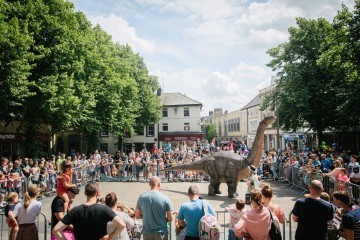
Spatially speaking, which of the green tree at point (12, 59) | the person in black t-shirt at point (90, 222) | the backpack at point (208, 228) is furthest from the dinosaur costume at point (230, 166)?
the person in black t-shirt at point (90, 222)

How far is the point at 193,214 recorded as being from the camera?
5.39 meters

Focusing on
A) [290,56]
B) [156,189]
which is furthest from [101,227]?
[290,56]

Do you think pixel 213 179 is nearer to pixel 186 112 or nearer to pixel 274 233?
pixel 274 233

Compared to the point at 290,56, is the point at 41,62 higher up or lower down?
lower down

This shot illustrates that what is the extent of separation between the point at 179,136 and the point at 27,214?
47.3 m

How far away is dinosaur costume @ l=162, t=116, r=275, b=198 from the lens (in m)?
14.6

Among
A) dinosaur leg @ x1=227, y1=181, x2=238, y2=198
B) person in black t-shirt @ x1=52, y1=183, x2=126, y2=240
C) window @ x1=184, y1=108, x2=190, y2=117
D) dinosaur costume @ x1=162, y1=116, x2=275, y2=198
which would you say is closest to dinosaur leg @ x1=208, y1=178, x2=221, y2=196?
dinosaur costume @ x1=162, y1=116, x2=275, y2=198

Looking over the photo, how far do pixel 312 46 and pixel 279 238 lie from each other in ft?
87.3

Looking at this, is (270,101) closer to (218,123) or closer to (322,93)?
(322,93)

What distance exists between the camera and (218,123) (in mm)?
100688

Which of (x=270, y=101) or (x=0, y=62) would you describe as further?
(x=270, y=101)

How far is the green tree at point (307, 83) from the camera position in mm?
27094

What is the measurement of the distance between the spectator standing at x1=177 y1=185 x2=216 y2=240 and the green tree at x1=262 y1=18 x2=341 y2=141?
23.1m

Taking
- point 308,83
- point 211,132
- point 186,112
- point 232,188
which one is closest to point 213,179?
point 232,188
